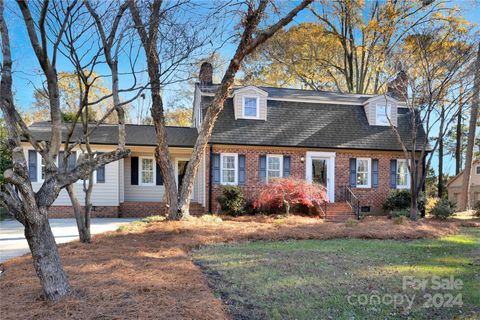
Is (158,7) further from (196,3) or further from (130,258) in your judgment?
(130,258)

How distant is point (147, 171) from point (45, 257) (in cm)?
1383

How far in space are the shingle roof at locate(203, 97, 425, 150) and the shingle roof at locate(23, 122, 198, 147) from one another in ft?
7.59

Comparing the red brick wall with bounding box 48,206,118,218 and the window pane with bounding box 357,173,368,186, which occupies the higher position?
the window pane with bounding box 357,173,368,186

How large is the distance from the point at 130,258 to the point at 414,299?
4.58 meters

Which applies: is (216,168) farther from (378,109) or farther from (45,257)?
(45,257)

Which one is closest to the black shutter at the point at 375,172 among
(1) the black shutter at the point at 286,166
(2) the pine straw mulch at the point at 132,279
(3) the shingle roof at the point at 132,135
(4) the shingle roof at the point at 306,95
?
(4) the shingle roof at the point at 306,95

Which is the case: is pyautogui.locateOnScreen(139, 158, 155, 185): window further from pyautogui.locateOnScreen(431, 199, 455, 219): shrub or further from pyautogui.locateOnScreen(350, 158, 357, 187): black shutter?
pyautogui.locateOnScreen(431, 199, 455, 219): shrub

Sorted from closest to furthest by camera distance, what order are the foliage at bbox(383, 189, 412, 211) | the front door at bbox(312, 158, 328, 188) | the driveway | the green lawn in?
the green lawn < the driveway < the foliage at bbox(383, 189, 412, 211) < the front door at bbox(312, 158, 328, 188)

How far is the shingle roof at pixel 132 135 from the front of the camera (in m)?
15.4

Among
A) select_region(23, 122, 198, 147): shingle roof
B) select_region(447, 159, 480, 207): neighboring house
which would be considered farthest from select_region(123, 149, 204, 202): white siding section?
select_region(447, 159, 480, 207): neighboring house

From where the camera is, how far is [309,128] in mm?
16656

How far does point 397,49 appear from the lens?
48.4 feet

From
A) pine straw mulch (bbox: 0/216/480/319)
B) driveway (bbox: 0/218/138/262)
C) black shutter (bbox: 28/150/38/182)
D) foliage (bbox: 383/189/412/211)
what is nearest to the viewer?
pine straw mulch (bbox: 0/216/480/319)

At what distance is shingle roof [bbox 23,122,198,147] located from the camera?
15.4m
